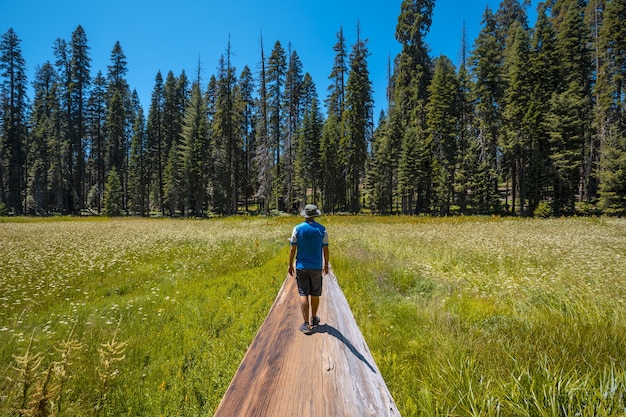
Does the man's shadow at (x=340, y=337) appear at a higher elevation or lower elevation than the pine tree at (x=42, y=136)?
lower

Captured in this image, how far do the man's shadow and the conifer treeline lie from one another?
94.1 feet

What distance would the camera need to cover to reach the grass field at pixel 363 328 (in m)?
2.84

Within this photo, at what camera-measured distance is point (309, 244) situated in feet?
14.8

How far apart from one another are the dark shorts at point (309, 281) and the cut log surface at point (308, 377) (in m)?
0.57

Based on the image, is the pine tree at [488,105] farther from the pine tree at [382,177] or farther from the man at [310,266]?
the man at [310,266]

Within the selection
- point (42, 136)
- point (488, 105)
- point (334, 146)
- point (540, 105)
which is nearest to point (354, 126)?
point (334, 146)

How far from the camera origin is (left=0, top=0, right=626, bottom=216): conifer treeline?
30.9 m

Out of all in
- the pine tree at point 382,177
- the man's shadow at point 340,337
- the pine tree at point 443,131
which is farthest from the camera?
the pine tree at point 382,177

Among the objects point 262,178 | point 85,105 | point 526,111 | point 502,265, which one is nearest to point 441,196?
point 526,111

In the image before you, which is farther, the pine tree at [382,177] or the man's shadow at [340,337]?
the pine tree at [382,177]

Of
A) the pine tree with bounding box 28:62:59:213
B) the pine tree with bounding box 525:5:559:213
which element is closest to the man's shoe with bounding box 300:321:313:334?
the pine tree with bounding box 525:5:559:213

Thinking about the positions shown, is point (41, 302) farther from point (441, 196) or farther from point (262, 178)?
point (441, 196)

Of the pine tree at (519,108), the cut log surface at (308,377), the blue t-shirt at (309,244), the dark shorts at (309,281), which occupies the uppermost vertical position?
the pine tree at (519,108)

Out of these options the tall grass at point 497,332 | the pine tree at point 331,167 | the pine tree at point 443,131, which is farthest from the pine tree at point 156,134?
the tall grass at point 497,332
